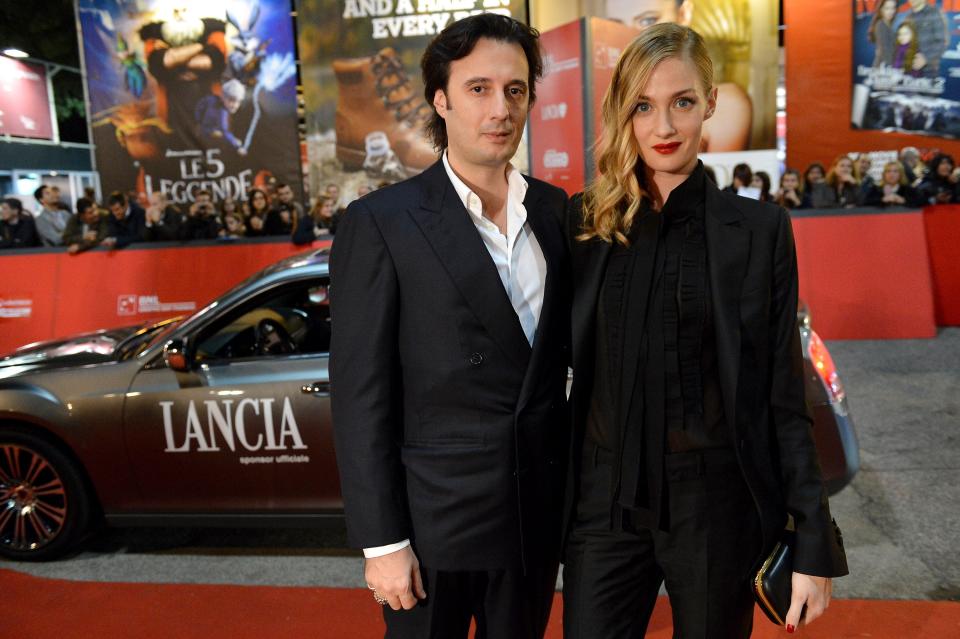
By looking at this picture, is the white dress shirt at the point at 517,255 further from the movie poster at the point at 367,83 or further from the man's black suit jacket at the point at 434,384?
the movie poster at the point at 367,83

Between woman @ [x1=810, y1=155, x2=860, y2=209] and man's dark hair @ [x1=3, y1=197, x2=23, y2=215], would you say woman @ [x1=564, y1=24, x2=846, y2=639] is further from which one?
man's dark hair @ [x1=3, y1=197, x2=23, y2=215]

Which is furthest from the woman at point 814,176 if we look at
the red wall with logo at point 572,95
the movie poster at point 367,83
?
the movie poster at point 367,83

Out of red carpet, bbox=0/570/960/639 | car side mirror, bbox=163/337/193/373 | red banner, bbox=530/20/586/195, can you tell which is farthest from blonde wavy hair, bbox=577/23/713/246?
red banner, bbox=530/20/586/195

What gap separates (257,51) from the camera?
12.1 metres

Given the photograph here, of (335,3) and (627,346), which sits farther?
(335,3)

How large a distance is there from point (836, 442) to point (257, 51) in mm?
10578

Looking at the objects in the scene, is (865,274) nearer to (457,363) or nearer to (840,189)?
(840,189)

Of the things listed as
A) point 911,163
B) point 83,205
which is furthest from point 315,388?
point 911,163

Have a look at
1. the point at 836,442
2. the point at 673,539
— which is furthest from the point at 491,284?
the point at 836,442

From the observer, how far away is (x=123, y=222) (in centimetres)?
948

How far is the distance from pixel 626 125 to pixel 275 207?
9.52 meters

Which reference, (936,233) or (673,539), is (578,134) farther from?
(673,539)

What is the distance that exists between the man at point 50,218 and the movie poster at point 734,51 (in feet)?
25.3

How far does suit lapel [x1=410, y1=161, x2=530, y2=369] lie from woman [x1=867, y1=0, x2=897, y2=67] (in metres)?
12.0
